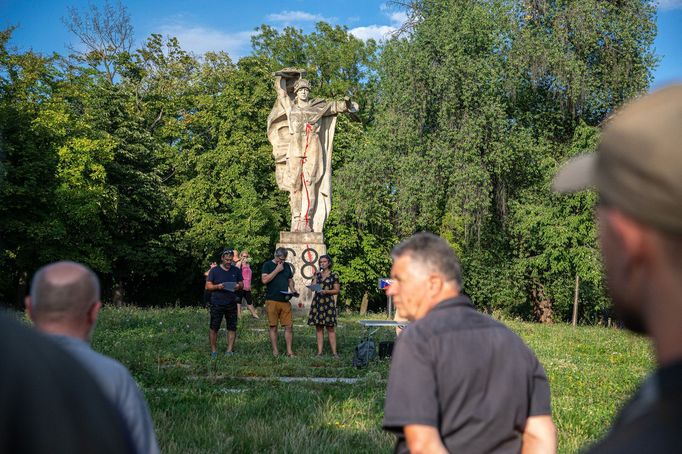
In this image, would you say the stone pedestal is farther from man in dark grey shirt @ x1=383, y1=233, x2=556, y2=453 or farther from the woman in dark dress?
man in dark grey shirt @ x1=383, y1=233, x2=556, y2=453

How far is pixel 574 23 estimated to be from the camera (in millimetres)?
29547

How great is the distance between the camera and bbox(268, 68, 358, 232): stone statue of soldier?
80.6 feet

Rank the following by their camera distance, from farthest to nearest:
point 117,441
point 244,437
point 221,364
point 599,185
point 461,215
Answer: point 461,215 → point 221,364 → point 244,437 → point 599,185 → point 117,441

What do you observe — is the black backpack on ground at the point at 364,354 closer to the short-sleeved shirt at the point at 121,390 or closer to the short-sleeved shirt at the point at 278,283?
the short-sleeved shirt at the point at 278,283

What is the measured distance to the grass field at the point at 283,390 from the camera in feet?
24.3

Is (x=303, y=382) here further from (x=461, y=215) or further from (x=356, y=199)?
(x=356, y=199)

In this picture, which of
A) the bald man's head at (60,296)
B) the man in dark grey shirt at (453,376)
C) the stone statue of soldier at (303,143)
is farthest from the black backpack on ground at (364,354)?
the stone statue of soldier at (303,143)

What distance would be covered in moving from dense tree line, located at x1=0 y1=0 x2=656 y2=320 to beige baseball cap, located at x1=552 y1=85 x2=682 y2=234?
2735 cm

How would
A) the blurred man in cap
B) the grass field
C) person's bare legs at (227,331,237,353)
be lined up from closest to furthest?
the blurred man in cap, the grass field, person's bare legs at (227,331,237,353)

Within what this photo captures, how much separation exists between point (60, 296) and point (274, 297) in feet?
37.2

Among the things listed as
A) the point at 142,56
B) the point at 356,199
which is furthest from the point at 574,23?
the point at 142,56

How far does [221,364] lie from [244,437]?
5087 mm

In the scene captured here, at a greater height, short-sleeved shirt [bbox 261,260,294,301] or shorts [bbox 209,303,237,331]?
short-sleeved shirt [bbox 261,260,294,301]

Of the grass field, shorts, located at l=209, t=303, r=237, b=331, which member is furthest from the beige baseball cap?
shorts, located at l=209, t=303, r=237, b=331
